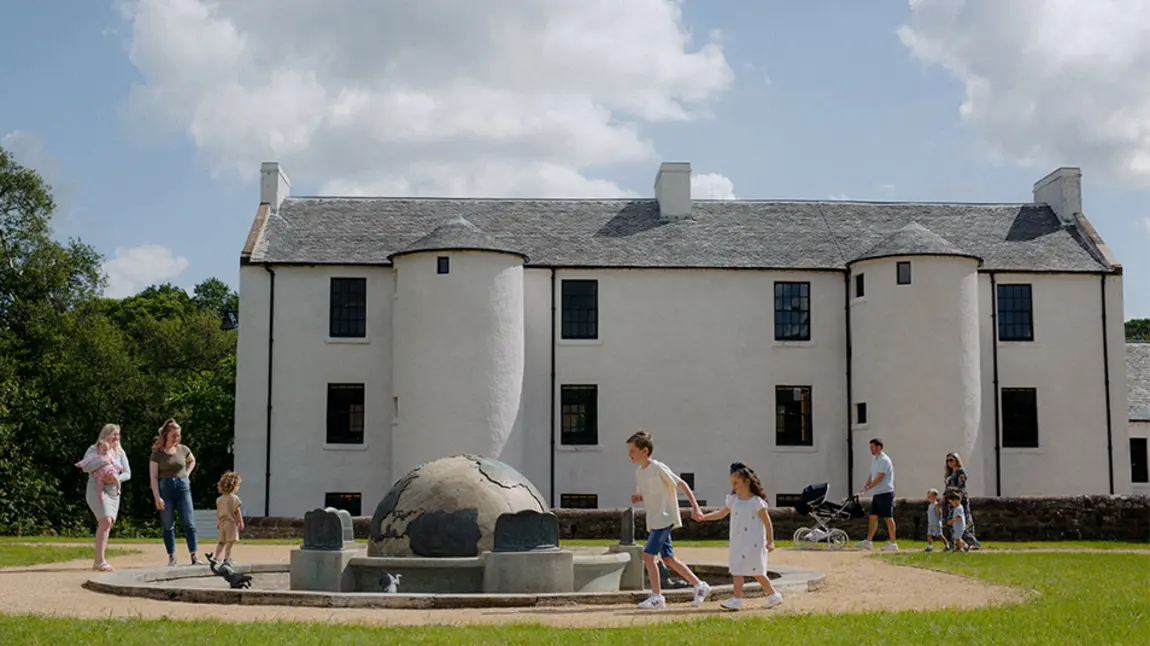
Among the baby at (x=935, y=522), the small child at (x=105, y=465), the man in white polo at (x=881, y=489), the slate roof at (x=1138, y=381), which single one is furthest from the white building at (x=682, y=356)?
the small child at (x=105, y=465)

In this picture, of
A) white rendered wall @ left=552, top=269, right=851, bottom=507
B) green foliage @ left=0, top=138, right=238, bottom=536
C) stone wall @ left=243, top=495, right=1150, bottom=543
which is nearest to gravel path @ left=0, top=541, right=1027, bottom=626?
stone wall @ left=243, top=495, right=1150, bottom=543

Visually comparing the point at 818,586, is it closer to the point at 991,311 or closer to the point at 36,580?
the point at 36,580

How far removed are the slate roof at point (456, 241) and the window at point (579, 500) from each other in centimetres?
678

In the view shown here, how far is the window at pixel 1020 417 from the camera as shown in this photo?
1395 inches

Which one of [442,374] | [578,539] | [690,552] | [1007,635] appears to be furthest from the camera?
[442,374]

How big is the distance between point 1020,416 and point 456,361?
1639cm

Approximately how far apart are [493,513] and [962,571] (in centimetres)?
686

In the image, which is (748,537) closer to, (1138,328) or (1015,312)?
(1015,312)

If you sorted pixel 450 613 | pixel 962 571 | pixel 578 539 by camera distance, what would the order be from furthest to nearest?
pixel 578 539
pixel 962 571
pixel 450 613

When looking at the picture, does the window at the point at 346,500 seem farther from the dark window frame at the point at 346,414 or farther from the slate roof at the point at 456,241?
the slate roof at the point at 456,241

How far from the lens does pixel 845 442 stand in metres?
35.1

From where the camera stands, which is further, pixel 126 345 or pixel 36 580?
pixel 126 345

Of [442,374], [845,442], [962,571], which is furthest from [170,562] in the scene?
[845,442]

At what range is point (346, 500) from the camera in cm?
3462
